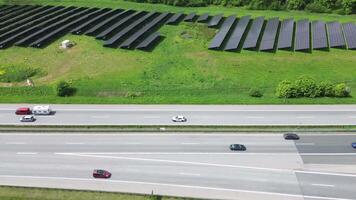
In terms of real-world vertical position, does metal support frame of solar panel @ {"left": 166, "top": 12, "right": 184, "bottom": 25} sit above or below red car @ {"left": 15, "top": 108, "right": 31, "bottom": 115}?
above

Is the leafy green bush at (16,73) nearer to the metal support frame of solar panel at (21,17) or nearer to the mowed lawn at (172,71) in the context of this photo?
the mowed lawn at (172,71)

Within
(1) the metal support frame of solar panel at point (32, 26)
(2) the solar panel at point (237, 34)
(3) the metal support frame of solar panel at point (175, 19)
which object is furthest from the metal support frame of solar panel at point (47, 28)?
(2) the solar panel at point (237, 34)

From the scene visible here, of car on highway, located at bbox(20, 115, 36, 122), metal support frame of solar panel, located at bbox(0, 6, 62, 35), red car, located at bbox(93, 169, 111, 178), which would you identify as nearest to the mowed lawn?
car on highway, located at bbox(20, 115, 36, 122)

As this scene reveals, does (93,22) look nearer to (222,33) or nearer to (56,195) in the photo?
(222,33)

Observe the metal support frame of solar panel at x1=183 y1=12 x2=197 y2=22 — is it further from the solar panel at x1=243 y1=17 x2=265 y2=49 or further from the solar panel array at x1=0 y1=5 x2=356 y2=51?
the solar panel at x1=243 y1=17 x2=265 y2=49

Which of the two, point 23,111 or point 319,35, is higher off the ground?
point 319,35

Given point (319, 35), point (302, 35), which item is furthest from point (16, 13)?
point (319, 35)

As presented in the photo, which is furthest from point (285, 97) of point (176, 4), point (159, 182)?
point (176, 4)
